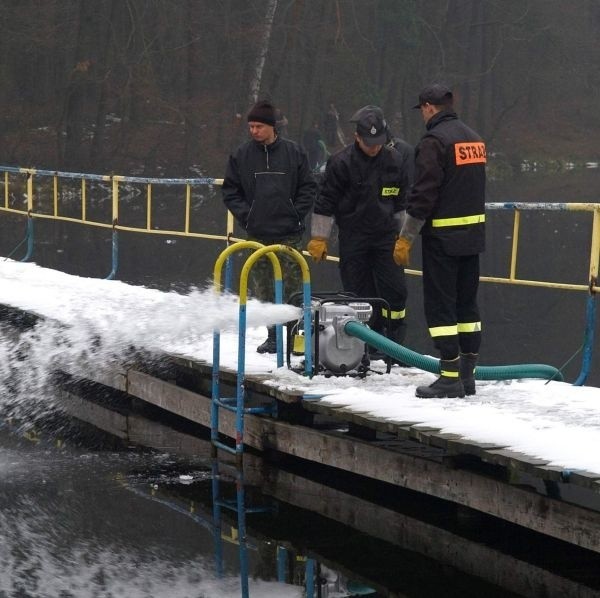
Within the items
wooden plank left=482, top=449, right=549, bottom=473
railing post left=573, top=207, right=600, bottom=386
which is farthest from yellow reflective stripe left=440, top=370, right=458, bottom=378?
wooden plank left=482, top=449, right=549, bottom=473

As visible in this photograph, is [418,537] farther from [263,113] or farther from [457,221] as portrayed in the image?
[263,113]

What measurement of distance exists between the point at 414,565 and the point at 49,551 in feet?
5.88

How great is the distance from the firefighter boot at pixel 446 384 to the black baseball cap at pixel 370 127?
150 centimetres

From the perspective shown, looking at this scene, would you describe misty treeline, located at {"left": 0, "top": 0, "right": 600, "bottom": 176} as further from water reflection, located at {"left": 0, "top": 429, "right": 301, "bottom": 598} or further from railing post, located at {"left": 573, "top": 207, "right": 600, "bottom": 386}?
railing post, located at {"left": 573, "top": 207, "right": 600, "bottom": 386}

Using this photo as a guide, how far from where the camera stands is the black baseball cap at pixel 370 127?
8508mm

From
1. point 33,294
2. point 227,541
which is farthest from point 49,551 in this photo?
point 33,294

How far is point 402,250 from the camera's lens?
769 centimetres

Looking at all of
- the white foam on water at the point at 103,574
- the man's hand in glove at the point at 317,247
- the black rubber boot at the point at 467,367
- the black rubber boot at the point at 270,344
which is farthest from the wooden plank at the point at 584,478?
the black rubber boot at the point at 270,344

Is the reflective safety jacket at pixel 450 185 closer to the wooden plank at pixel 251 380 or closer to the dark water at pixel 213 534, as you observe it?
the wooden plank at pixel 251 380

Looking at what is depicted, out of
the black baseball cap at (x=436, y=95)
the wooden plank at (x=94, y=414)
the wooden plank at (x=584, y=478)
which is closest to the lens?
the wooden plank at (x=584, y=478)

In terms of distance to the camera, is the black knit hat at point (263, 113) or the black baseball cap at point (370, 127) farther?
the black knit hat at point (263, 113)

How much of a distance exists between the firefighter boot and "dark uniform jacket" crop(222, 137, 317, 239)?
1880mm

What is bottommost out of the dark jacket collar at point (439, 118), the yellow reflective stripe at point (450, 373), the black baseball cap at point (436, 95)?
the yellow reflective stripe at point (450, 373)

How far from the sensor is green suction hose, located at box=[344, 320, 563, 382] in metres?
8.02
